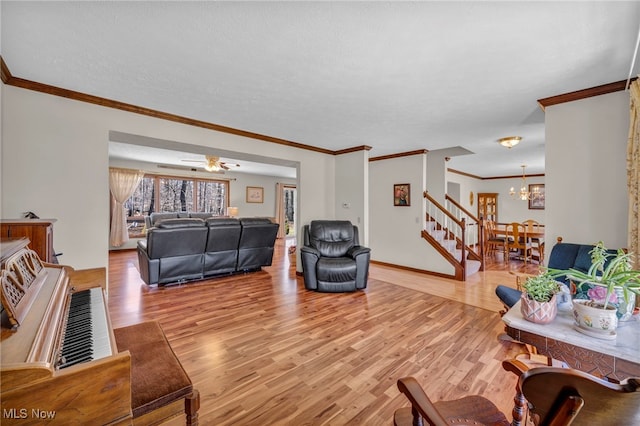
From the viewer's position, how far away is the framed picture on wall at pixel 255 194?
31.6 ft

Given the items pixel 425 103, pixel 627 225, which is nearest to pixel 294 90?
pixel 425 103

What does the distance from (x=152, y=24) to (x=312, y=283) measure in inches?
132

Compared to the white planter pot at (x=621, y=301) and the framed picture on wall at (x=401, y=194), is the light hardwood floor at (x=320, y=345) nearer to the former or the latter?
the white planter pot at (x=621, y=301)

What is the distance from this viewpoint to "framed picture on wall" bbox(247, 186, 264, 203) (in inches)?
380

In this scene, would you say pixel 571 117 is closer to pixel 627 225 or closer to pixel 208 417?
pixel 627 225

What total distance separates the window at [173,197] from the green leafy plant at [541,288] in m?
8.64

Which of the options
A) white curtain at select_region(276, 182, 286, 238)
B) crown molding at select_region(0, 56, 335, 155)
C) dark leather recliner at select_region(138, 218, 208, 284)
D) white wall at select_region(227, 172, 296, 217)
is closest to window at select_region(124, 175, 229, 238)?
white wall at select_region(227, 172, 296, 217)

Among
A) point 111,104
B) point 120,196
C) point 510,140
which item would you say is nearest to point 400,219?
point 510,140

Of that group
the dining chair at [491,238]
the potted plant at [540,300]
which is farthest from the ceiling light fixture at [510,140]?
the potted plant at [540,300]

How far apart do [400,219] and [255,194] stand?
5912 mm

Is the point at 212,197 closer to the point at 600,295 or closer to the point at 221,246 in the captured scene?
the point at 221,246

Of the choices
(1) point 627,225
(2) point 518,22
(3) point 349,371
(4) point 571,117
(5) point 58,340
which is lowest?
(3) point 349,371

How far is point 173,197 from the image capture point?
813 centimetres

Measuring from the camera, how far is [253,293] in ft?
12.6
